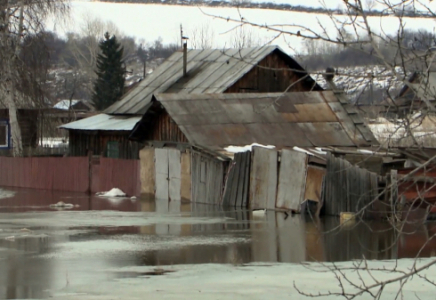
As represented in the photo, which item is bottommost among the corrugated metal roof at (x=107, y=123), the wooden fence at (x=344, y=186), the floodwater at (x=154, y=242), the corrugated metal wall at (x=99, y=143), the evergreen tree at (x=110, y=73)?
the floodwater at (x=154, y=242)

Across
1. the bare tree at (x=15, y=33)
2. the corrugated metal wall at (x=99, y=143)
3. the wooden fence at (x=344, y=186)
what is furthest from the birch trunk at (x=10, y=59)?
the wooden fence at (x=344, y=186)

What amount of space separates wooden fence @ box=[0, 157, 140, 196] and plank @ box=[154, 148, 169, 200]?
5.26 ft

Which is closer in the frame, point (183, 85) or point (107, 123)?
point (183, 85)

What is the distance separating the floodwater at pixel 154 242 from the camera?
480 inches

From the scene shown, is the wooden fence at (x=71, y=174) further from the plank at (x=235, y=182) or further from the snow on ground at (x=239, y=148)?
the plank at (x=235, y=182)

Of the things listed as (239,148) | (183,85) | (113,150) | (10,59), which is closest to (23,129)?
(10,59)

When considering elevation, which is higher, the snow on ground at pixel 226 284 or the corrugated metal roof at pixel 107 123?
the corrugated metal roof at pixel 107 123

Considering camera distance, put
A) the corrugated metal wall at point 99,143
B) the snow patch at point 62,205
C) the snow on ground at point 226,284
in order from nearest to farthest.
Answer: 1. the snow on ground at point 226,284
2. the snow patch at point 62,205
3. the corrugated metal wall at point 99,143

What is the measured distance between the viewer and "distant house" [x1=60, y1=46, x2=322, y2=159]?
33.8 metres

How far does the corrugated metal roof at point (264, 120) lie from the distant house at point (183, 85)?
452cm

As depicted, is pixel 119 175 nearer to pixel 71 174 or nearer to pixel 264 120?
pixel 71 174

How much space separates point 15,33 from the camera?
37094 mm

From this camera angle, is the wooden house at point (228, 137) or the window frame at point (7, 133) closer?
the wooden house at point (228, 137)

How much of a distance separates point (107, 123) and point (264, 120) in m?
11.9
